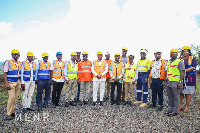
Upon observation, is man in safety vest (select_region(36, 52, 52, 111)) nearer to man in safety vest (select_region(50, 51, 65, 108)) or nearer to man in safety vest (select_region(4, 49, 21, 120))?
man in safety vest (select_region(50, 51, 65, 108))

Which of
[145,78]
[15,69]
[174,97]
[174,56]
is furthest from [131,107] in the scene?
[15,69]

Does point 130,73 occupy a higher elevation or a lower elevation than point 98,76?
higher

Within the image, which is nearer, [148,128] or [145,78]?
[148,128]

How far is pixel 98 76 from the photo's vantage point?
6566 mm

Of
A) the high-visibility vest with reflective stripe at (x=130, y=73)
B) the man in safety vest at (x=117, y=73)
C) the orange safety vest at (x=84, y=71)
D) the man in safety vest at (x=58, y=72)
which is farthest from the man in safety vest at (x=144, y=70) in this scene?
the man in safety vest at (x=58, y=72)

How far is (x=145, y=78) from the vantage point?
21.4 feet

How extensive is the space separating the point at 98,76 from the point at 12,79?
3.29 metres

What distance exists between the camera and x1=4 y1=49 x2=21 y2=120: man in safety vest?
5199mm

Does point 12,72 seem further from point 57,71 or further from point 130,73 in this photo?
point 130,73

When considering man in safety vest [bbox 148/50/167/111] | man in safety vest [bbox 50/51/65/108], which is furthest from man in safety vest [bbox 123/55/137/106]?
man in safety vest [bbox 50/51/65/108]

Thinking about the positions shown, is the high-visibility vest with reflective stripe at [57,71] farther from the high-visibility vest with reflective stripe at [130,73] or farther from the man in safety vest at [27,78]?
the high-visibility vest with reflective stripe at [130,73]

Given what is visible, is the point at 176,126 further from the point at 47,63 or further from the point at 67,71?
the point at 47,63

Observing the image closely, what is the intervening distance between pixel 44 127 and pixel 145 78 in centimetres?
439

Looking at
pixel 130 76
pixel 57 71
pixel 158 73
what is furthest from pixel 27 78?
pixel 158 73
